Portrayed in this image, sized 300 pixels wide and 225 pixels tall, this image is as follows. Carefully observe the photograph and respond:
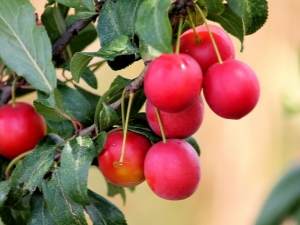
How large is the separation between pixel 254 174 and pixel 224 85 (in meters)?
1.69

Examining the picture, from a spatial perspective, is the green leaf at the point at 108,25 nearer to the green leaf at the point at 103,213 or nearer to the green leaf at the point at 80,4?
the green leaf at the point at 80,4

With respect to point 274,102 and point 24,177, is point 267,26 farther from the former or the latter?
point 24,177

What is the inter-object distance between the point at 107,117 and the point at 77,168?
0.20 ft

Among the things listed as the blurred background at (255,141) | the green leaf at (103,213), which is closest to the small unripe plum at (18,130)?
the green leaf at (103,213)

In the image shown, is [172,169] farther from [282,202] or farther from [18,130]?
[282,202]

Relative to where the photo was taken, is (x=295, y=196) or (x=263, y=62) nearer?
(x=295, y=196)

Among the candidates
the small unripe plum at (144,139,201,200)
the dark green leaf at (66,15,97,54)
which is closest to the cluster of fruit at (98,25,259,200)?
the small unripe plum at (144,139,201,200)

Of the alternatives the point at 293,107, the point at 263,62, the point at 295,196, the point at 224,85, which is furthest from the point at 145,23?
the point at 263,62

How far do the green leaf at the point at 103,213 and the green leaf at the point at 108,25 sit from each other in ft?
0.66

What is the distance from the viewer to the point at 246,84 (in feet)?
1.31

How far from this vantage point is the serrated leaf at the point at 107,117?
48 cm

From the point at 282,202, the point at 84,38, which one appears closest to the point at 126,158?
the point at 84,38

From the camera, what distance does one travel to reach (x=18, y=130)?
2.06 ft

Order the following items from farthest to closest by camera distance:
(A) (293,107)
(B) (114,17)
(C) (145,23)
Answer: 1. (A) (293,107)
2. (B) (114,17)
3. (C) (145,23)
